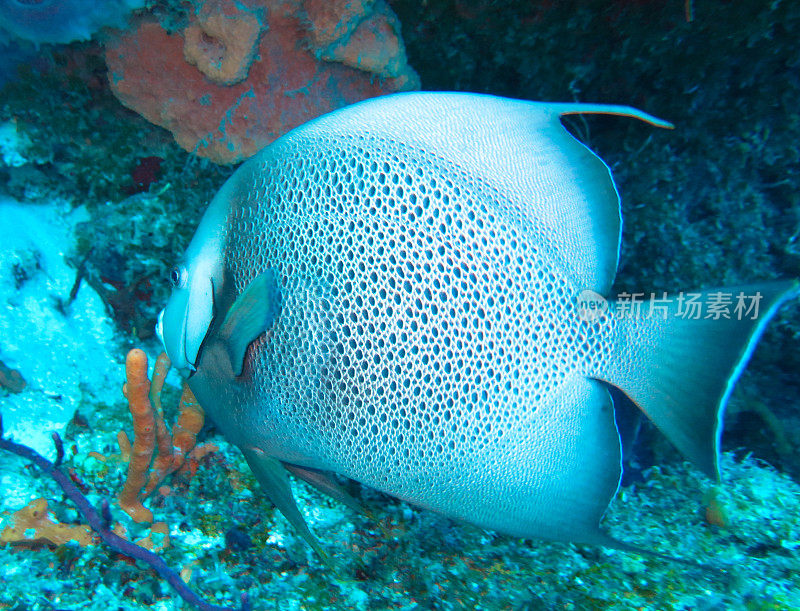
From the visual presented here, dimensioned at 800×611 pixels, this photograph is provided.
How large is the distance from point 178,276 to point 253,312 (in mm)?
283

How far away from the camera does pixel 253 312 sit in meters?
1.06

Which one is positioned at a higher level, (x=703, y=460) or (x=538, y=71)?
(x=538, y=71)

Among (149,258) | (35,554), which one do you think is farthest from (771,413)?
(149,258)

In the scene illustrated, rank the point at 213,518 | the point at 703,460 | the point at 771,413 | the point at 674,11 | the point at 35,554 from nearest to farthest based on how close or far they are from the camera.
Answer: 1. the point at 703,460
2. the point at 35,554
3. the point at 213,518
4. the point at 674,11
5. the point at 771,413

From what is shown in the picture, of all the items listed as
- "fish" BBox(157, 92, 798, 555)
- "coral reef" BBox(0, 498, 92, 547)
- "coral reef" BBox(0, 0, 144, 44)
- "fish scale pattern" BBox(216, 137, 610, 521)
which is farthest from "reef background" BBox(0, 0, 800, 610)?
"fish scale pattern" BBox(216, 137, 610, 521)

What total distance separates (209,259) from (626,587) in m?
1.53

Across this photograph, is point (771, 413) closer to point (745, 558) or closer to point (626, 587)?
point (745, 558)

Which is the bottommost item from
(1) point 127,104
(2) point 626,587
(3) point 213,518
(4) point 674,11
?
(3) point 213,518

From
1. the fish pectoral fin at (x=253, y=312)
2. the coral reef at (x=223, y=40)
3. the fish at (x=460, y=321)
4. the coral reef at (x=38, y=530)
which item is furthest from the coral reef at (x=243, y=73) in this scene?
the coral reef at (x=38, y=530)

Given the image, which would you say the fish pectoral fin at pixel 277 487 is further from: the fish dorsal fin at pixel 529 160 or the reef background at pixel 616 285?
the fish dorsal fin at pixel 529 160

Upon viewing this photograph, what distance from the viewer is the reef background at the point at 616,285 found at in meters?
1.18

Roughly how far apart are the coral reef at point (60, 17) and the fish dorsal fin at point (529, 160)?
1.26 metres

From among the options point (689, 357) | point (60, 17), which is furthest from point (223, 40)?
point (689, 357)

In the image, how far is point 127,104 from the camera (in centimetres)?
171
